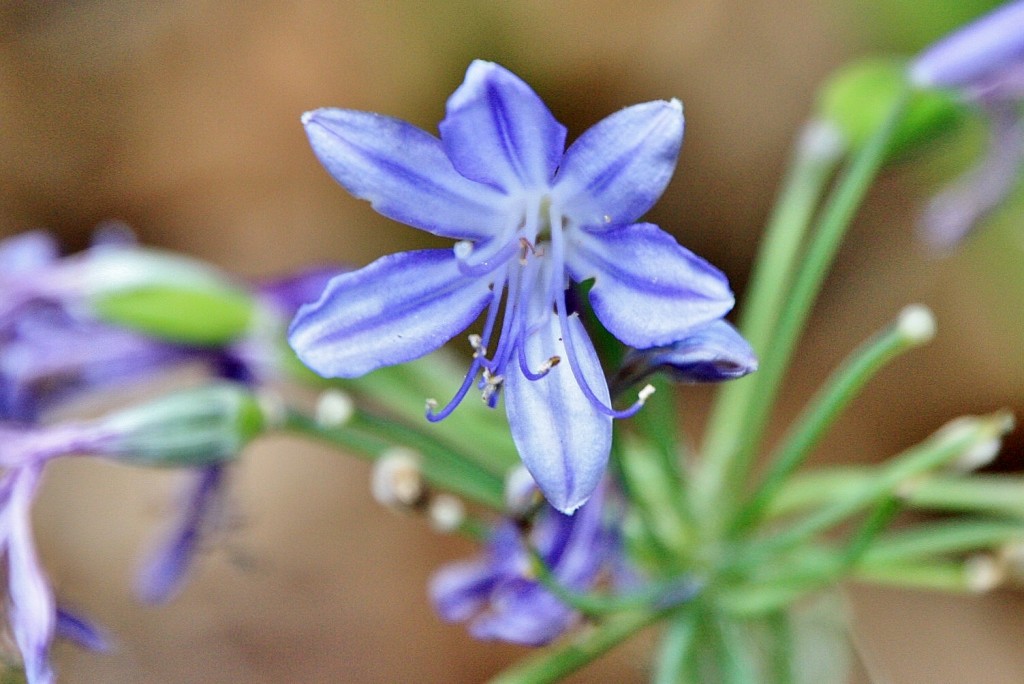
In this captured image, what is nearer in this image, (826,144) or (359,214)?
(826,144)

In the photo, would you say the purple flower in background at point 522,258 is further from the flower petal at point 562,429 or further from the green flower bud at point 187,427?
the green flower bud at point 187,427

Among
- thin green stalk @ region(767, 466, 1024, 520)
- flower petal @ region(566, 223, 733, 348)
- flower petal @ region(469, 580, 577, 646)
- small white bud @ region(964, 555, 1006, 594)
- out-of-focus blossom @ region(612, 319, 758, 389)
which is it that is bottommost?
flower petal @ region(469, 580, 577, 646)

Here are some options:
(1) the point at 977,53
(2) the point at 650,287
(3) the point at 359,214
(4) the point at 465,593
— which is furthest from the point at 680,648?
(3) the point at 359,214

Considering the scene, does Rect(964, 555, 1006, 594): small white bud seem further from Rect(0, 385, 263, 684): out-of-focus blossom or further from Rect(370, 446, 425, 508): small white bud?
Rect(0, 385, 263, 684): out-of-focus blossom

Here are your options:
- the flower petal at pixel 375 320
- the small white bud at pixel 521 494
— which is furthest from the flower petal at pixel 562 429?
the small white bud at pixel 521 494

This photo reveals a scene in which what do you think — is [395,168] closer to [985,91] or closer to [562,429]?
[562,429]

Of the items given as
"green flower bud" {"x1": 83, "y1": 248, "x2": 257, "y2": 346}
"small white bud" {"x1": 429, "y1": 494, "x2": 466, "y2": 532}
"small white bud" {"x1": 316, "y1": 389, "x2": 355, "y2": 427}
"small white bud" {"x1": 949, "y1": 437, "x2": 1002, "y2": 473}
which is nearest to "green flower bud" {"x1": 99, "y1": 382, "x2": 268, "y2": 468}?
"small white bud" {"x1": 316, "y1": 389, "x2": 355, "y2": 427}

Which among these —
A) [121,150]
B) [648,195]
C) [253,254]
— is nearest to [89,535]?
[253,254]
